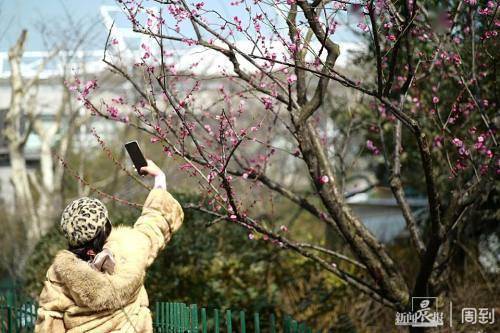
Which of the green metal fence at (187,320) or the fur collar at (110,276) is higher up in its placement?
the fur collar at (110,276)

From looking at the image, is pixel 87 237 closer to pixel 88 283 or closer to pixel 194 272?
pixel 88 283

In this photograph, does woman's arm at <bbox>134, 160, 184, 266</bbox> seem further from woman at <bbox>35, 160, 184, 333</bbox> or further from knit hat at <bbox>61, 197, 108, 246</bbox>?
knit hat at <bbox>61, 197, 108, 246</bbox>

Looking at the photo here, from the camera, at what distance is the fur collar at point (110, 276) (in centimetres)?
363

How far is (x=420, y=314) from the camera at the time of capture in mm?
5395

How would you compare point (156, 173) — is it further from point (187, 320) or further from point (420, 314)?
point (420, 314)

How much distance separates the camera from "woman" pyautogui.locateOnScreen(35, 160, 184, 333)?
3654mm

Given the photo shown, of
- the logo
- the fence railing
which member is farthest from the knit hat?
the logo

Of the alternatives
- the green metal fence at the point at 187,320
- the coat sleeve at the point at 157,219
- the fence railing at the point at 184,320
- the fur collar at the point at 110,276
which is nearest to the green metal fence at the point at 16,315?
the fence railing at the point at 184,320

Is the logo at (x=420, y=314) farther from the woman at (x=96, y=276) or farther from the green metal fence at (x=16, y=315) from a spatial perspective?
the green metal fence at (x=16, y=315)

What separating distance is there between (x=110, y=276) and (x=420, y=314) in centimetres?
250

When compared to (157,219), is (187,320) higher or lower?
lower

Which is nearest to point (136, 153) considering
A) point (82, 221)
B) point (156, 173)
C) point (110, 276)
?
point (156, 173)

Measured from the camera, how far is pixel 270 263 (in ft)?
28.7

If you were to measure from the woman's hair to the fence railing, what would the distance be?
55.0 inches
